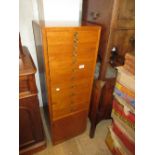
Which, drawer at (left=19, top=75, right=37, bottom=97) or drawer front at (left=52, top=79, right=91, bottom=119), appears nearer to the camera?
drawer at (left=19, top=75, right=37, bottom=97)

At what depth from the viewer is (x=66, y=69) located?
112cm

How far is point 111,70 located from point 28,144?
44.1 inches

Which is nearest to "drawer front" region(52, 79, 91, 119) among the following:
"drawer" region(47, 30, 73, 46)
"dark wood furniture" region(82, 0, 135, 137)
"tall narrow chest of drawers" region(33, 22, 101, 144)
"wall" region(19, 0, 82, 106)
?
"tall narrow chest of drawers" region(33, 22, 101, 144)

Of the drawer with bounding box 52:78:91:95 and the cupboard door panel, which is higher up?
the cupboard door panel

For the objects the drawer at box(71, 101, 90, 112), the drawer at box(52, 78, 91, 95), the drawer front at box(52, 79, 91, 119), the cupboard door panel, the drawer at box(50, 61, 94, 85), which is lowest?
the drawer at box(71, 101, 90, 112)

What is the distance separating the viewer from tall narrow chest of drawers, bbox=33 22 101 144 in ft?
3.19

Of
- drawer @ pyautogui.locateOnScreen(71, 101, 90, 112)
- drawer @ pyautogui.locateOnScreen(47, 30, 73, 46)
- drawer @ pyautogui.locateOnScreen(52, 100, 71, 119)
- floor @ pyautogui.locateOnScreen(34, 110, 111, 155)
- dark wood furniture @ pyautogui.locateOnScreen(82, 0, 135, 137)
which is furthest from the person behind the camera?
floor @ pyautogui.locateOnScreen(34, 110, 111, 155)

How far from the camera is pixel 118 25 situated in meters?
1.08

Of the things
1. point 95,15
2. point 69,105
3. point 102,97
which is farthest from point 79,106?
point 95,15

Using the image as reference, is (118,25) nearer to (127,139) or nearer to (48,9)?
(48,9)

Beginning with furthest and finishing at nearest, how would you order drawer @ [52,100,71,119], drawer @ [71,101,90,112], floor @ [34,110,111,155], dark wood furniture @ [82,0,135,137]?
1. floor @ [34,110,111,155]
2. drawer @ [71,101,90,112]
3. drawer @ [52,100,71,119]
4. dark wood furniture @ [82,0,135,137]

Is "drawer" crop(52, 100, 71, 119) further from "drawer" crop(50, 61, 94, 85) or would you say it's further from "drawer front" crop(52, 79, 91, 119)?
"drawer" crop(50, 61, 94, 85)

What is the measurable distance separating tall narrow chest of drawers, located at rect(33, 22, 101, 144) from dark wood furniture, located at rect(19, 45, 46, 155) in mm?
114

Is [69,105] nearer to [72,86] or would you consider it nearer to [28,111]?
[72,86]
